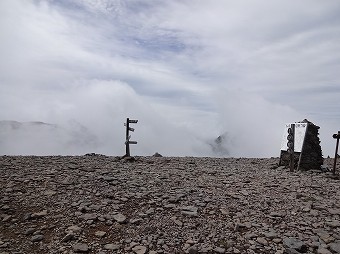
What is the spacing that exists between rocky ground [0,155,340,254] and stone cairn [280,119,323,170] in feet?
14.5

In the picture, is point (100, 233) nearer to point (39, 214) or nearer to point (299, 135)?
point (39, 214)

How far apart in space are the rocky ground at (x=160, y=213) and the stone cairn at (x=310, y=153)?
174 inches

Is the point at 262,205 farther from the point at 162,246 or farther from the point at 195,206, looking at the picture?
the point at 162,246

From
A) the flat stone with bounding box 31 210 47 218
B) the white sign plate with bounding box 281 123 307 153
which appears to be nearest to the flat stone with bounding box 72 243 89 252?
the flat stone with bounding box 31 210 47 218

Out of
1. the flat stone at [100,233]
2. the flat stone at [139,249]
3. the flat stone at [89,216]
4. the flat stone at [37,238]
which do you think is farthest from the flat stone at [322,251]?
the flat stone at [37,238]

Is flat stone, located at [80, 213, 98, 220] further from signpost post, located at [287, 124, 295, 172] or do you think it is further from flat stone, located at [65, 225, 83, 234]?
signpost post, located at [287, 124, 295, 172]

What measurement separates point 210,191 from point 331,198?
5148 millimetres

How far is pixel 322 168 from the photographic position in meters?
19.9

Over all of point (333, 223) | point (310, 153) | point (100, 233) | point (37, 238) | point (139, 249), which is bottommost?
point (139, 249)

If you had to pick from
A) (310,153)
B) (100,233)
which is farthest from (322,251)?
(310,153)

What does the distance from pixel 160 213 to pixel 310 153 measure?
1404cm

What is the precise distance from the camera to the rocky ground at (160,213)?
858cm

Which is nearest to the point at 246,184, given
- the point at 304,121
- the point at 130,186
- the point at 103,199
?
the point at 130,186

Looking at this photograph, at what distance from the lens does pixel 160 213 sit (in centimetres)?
1057
